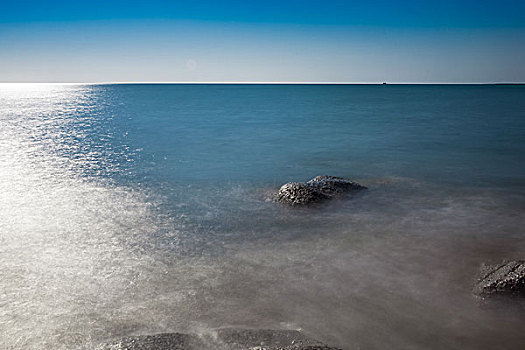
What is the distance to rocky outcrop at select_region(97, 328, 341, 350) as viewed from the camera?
5.16 m

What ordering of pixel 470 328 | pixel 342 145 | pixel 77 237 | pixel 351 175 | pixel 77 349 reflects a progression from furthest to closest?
pixel 342 145
pixel 351 175
pixel 77 237
pixel 470 328
pixel 77 349

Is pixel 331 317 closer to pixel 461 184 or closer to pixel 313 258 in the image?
pixel 313 258

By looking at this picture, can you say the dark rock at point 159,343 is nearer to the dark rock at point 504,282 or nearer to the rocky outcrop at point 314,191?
the dark rock at point 504,282

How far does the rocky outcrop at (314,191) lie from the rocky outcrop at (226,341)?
609 centimetres

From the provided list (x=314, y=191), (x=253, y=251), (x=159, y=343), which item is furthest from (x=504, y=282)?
(x=314, y=191)

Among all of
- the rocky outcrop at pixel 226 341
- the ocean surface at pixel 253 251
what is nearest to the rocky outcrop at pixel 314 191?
the ocean surface at pixel 253 251

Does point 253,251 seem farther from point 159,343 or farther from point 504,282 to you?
point 504,282

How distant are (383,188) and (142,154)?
13222 millimetres

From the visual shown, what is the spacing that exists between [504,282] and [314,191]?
5921 mm

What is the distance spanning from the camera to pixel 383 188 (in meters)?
13.8

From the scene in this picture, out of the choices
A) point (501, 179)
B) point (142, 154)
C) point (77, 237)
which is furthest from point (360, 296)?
point (142, 154)

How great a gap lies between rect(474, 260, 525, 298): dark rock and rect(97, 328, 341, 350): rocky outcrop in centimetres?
308

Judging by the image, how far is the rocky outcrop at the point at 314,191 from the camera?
37.9 feet

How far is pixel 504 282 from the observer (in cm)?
648
